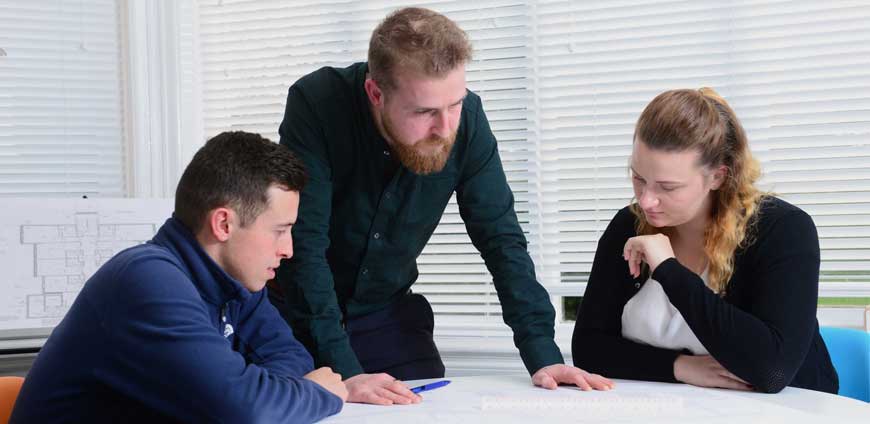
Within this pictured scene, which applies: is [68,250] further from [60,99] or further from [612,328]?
[612,328]

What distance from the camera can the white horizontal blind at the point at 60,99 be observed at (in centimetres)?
323

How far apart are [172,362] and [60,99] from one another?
7.17 feet

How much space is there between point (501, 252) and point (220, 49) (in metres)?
1.78

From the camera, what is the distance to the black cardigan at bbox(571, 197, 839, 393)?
172 centimetres

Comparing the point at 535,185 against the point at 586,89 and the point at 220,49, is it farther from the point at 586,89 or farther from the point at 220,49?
the point at 220,49

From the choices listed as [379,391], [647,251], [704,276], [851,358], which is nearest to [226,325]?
[379,391]

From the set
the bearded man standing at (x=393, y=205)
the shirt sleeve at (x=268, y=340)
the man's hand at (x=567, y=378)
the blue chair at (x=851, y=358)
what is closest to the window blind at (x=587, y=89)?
the blue chair at (x=851, y=358)

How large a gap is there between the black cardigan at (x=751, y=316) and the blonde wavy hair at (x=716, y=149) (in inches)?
1.1

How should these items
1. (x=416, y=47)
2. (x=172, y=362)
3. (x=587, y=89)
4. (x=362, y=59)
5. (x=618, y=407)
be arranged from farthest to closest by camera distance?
(x=362, y=59) < (x=587, y=89) < (x=416, y=47) < (x=618, y=407) < (x=172, y=362)

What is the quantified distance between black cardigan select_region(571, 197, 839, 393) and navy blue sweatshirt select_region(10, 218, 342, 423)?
27.0 inches

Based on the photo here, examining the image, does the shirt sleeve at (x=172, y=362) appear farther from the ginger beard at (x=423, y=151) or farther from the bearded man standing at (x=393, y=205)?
the ginger beard at (x=423, y=151)

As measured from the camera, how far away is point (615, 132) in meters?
2.85

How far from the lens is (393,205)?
2.15 metres

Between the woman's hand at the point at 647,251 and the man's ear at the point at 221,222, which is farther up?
the man's ear at the point at 221,222
